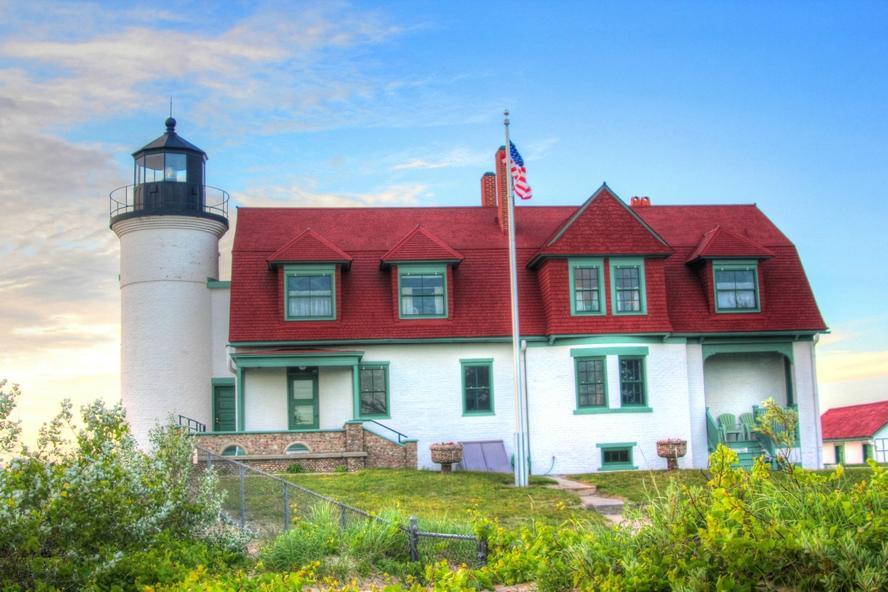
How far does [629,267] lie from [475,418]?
602 cm

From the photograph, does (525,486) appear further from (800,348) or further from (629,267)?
(800,348)

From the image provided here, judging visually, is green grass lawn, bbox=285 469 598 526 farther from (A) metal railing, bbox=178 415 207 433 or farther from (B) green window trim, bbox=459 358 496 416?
(A) metal railing, bbox=178 415 207 433

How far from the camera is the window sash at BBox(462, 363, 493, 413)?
26734 millimetres

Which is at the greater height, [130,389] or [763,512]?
[130,389]

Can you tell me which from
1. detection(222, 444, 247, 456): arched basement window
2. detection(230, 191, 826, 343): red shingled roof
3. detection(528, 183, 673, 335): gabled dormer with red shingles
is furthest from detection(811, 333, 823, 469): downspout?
detection(222, 444, 247, 456): arched basement window

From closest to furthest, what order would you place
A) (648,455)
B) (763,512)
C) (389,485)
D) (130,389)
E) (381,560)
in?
(763,512)
(381,560)
(389,485)
(648,455)
(130,389)

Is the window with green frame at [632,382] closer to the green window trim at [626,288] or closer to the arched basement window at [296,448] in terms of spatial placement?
the green window trim at [626,288]

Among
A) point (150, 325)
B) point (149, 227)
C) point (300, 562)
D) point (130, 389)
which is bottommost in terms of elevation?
point (300, 562)

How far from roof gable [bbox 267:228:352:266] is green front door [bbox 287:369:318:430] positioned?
307 centimetres

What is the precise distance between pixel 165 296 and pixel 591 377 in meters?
12.6

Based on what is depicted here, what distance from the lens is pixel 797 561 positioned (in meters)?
7.41

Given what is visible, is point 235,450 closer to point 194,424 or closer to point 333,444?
point 333,444

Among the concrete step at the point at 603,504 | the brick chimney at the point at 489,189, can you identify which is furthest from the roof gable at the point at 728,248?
the concrete step at the point at 603,504

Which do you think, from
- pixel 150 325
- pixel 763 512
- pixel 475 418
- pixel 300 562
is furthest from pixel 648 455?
pixel 763 512
